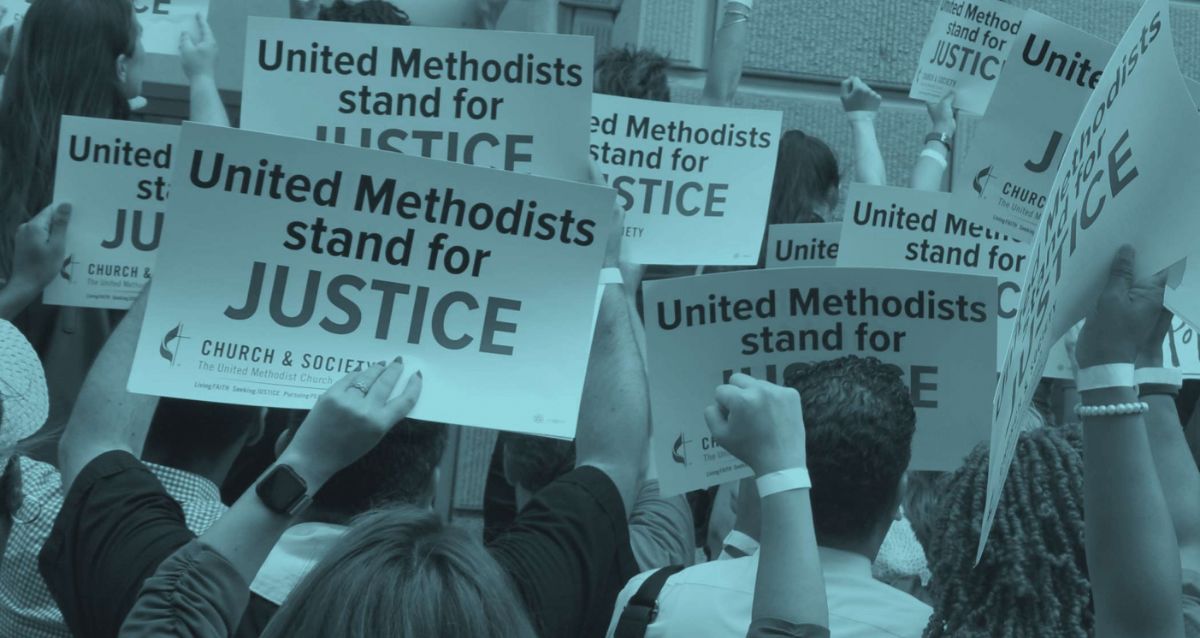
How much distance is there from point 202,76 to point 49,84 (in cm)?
43

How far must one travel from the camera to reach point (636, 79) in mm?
4348

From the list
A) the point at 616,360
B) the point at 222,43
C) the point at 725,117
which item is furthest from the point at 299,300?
the point at 222,43

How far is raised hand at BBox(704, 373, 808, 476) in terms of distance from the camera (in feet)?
6.72

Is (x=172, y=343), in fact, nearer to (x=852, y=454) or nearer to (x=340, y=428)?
(x=340, y=428)

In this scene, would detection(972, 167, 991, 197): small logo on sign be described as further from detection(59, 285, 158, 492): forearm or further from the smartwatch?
the smartwatch

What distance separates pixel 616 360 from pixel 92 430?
86 centimetres

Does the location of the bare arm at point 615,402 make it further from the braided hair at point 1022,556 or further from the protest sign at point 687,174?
the protest sign at point 687,174

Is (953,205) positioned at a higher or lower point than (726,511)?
higher

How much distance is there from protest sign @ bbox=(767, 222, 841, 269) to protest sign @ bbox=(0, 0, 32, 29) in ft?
7.04

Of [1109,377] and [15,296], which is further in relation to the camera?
[15,296]

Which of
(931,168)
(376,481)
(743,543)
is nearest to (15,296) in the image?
(376,481)

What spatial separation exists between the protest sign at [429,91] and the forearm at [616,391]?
0.36 m

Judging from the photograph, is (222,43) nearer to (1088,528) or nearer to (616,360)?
(616,360)

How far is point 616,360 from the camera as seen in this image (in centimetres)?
271
